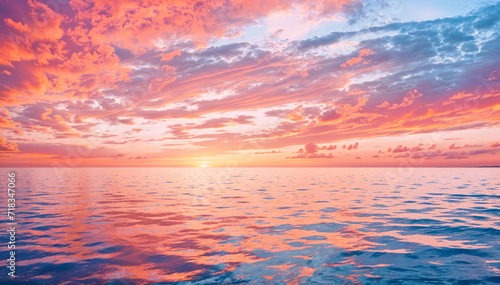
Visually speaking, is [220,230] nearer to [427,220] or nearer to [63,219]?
[63,219]

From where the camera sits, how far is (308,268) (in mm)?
11469

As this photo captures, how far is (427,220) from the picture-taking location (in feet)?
70.0

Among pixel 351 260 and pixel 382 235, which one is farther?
pixel 382 235

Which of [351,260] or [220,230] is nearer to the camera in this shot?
A: [351,260]

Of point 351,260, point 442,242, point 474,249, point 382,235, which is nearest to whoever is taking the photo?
point 351,260

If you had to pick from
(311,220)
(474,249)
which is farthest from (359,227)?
(474,249)

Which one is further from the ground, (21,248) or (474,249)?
(21,248)

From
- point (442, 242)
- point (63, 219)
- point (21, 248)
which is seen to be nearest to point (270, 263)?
point (442, 242)

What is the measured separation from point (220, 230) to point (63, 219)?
1291cm

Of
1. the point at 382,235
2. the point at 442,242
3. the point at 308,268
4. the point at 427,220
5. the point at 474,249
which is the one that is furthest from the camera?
the point at 427,220

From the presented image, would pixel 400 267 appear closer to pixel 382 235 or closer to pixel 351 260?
pixel 351 260

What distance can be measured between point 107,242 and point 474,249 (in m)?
18.1

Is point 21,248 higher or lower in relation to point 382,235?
higher

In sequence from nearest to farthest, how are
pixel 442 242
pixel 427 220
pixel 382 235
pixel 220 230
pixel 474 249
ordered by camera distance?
pixel 474 249
pixel 442 242
pixel 382 235
pixel 220 230
pixel 427 220
